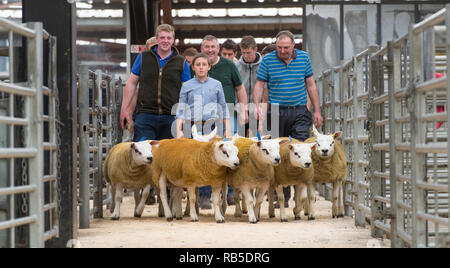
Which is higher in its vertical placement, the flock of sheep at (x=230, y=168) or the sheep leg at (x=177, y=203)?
the flock of sheep at (x=230, y=168)

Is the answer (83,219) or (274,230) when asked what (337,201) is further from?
(83,219)

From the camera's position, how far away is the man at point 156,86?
7980 millimetres

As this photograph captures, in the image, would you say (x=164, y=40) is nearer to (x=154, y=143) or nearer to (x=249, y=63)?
(x=154, y=143)

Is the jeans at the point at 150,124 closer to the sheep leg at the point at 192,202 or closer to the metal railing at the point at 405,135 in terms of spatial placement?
the sheep leg at the point at 192,202

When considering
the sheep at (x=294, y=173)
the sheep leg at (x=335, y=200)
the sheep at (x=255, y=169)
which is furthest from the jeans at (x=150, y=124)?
the sheep leg at (x=335, y=200)

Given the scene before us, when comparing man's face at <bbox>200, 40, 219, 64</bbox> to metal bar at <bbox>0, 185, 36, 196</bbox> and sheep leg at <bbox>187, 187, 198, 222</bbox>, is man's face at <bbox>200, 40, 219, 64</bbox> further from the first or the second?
metal bar at <bbox>0, 185, 36, 196</bbox>

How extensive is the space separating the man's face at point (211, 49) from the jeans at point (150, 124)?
36.2 inches

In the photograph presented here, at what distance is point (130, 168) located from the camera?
7535mm

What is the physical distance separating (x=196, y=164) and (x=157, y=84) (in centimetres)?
140

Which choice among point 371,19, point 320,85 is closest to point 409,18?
point 371,19

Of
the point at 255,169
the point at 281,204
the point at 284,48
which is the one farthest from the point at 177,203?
the point at 284,48

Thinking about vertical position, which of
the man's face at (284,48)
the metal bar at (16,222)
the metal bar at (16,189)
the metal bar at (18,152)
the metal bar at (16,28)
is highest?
the man's face at (284,48)

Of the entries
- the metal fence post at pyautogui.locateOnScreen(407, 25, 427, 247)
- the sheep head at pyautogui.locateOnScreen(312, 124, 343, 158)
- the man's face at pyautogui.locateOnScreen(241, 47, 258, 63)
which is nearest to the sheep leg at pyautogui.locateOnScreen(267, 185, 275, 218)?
the sheep head at pyautogui.locateOnScreen(312, 124, 343, 158)

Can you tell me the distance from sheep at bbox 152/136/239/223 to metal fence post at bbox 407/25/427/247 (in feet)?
9.62
